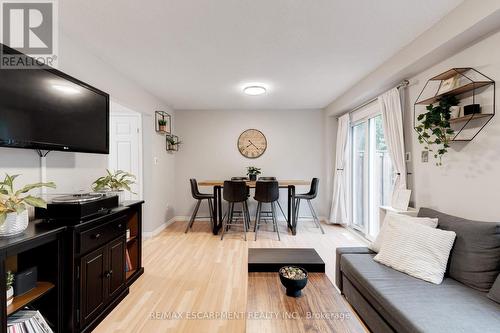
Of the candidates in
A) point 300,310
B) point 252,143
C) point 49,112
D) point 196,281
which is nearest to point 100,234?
point 49,112

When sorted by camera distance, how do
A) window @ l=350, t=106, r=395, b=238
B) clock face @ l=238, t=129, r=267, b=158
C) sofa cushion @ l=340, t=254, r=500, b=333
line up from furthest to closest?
clock face @ l=238, t=129, r=267, b=158
window @ l=350, t=106, r=395, b=238
sofa cushion @ l=340, t=254, r=500, b=333

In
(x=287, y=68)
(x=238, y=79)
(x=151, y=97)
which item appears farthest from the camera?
(x=151, y=97)

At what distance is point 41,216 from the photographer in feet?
5.40

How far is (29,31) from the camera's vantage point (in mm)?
1783

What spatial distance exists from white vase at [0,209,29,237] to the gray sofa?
2175 mm

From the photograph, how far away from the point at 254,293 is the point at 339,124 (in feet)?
12.7

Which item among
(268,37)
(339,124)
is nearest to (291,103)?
(339,124)

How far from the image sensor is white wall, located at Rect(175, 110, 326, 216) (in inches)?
199

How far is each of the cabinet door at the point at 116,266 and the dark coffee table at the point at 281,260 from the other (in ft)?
3.95

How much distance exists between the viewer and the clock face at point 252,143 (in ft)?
16.5

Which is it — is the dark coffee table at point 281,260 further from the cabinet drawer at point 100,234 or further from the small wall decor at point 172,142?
the small wall decor at point 172,142

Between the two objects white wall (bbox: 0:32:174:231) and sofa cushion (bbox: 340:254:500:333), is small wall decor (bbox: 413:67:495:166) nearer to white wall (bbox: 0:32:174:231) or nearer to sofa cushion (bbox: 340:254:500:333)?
sofa cushion (bbox: 340:254:500:333)

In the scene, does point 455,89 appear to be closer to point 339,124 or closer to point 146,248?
point 339,124

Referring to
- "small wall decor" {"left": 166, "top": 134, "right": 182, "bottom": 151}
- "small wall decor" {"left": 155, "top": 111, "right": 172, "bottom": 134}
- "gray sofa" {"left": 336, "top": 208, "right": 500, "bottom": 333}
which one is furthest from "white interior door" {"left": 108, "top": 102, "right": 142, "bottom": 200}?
"gray sofa" {"left": 336, "top": 208, "right": 500, "bottom": 333}
